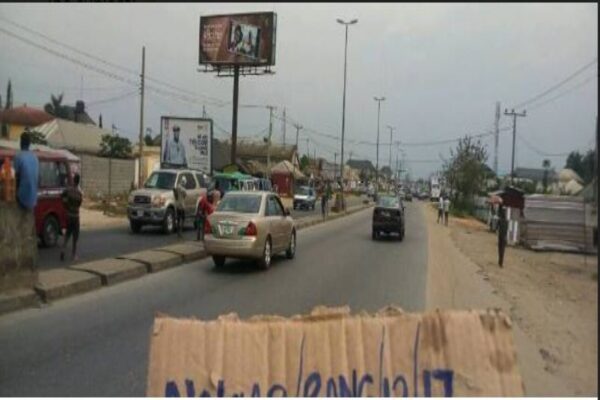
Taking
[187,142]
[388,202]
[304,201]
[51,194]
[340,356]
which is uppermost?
[187,142]

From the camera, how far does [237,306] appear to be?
30.6ft

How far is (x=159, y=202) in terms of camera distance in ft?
67.7

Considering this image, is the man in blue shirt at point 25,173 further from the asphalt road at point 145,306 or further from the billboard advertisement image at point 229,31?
the billboard advertisement image at point 229,31

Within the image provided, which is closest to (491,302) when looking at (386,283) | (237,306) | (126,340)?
(126,340)

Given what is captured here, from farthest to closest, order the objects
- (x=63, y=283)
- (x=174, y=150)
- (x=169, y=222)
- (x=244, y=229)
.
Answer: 1. (x=174, y=150)
2. (x=169, y=222)
3. (x=244, y=229)
4. (x=63, y=283)

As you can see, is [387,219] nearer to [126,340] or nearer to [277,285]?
[277,285]

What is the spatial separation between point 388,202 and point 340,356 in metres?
23.0

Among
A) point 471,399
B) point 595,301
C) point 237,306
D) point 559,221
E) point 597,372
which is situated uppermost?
point 559,221

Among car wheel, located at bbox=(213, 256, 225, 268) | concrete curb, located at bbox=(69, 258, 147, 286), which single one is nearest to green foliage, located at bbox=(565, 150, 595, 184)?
concrete curb, located at bbox=(69, 258, 147, 286)

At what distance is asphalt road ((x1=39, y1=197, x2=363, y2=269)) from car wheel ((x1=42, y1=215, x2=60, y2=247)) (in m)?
0.20

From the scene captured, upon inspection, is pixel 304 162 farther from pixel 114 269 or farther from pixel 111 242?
pixel 114 269

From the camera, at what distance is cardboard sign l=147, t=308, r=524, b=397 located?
9.64ft

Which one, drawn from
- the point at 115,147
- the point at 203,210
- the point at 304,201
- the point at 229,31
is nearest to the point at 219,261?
the point at 203,210

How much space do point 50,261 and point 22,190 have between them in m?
4.77
